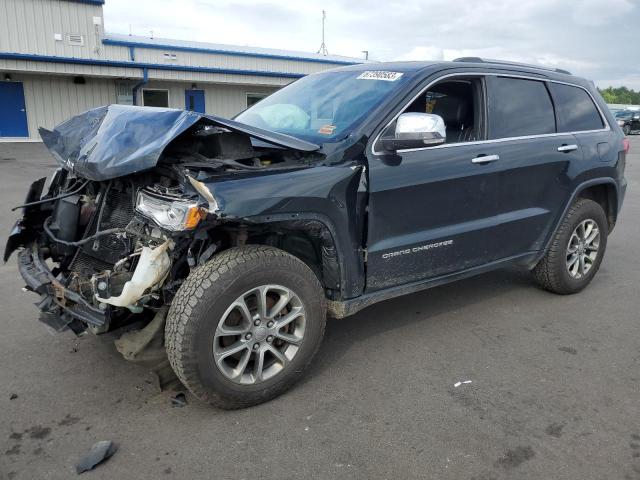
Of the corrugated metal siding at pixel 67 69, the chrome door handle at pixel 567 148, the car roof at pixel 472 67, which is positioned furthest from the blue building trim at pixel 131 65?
the chrome door handle at pixel 567 148

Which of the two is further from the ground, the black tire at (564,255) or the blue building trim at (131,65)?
the blue building trim at (131,65)

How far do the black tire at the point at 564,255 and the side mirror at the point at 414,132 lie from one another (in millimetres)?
1979

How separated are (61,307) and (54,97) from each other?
2328 centimetres

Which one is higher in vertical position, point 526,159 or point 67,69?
point 67,69

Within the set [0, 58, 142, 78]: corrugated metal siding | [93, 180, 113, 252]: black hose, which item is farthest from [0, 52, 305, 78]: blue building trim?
[93, 180, 113, 252]: black hose

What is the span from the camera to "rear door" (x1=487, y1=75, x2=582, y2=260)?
4094 mm

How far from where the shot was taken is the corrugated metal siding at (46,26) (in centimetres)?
2112

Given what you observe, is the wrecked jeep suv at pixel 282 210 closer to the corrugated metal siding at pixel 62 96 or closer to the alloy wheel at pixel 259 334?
the alloy wheel at pixel 259 334

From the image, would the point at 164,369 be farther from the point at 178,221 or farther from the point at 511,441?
the point at 511,441

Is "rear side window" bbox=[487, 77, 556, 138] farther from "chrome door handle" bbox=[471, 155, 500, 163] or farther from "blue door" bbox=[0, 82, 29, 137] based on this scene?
"blue door" bbox=[0, 82, 29, 137]

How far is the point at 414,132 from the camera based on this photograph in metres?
3.29

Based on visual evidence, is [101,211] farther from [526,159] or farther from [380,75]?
[526,159]

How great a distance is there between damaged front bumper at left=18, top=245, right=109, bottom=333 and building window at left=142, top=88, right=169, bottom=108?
80.0 ft

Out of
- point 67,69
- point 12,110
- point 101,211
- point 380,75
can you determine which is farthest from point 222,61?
point 101,211
